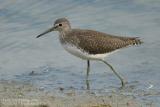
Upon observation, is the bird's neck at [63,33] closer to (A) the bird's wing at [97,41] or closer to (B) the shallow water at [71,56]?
(A) the bird's wing at [97,41]

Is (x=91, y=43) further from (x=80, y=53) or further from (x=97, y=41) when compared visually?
(x=80, y=53)

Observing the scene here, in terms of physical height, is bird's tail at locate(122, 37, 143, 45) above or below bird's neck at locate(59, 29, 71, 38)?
below

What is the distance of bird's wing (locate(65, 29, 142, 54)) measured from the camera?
35.9 feet

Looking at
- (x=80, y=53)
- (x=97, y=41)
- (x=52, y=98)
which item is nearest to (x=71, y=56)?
(x=97, y=41)

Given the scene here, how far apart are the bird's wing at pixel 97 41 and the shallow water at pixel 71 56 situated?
52 cm

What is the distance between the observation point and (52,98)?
9508 mm

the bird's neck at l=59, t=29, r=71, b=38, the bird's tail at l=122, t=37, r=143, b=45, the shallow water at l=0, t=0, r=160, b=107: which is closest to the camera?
the shallow water at l=0, t=0, r=160, b=107

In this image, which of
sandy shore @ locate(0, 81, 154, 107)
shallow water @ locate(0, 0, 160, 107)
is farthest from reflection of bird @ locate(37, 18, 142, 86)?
sandy shore @ locate(0, 81, 154, 107)

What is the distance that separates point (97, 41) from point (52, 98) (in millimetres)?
1986

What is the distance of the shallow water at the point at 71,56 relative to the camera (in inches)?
426

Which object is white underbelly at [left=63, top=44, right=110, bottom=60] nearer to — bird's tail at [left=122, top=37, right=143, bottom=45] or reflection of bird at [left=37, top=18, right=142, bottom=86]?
reflection of bird at [left=37, top=18, right=142, bottom=86]

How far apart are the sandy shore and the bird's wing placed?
106 cm

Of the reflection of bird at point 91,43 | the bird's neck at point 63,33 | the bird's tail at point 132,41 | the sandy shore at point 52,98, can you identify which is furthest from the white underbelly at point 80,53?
the sandy shore at point 52,98

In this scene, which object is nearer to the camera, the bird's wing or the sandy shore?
the sandy shore
